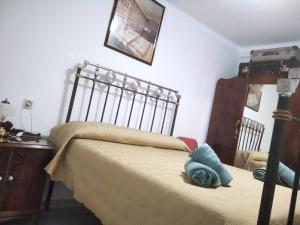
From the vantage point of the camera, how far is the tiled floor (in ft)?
6.61

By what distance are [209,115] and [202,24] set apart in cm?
123

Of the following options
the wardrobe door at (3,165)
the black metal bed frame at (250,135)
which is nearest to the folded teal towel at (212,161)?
the wardrobe door at (3,165)

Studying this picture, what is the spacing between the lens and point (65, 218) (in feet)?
7.16

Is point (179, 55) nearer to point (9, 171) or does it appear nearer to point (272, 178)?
point (9, 171)

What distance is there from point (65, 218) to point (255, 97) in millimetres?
2627

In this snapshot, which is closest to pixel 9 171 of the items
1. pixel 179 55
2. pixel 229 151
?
pixel 179 55

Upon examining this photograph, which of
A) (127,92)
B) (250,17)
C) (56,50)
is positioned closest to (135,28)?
(127,92)

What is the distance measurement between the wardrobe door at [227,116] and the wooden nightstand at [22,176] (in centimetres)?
229

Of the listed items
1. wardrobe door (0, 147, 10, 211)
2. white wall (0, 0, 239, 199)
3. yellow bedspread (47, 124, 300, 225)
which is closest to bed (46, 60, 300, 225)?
yellow bedspread (47, 124, 300, 225)

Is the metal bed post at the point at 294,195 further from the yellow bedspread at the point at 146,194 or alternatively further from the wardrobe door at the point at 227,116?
the wardrobe door at the point at 227,116

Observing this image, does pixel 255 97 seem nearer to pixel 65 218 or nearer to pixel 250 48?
pixel 250 48

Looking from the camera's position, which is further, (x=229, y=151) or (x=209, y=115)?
(x=209, y=115)

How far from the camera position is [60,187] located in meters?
2.45

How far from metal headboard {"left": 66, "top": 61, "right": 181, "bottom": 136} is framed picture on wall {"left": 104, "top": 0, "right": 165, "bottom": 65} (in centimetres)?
28
